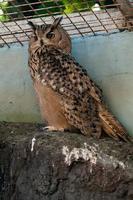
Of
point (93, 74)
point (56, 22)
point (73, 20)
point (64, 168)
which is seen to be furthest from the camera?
point (73, 20)

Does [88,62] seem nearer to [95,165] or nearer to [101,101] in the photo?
[101,101]

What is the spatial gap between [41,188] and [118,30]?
1.47m

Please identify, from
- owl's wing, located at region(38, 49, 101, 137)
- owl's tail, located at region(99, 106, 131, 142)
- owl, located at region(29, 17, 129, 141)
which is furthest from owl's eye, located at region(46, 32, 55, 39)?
owl's tail, located at region(99, 106, 131, 142)

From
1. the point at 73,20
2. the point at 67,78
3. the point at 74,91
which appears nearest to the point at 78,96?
the point at 74,91

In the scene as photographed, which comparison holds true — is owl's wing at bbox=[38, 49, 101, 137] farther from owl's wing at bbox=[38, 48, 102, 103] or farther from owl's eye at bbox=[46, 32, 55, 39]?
owl's eye at bbox=[46, 32, 55, 39]

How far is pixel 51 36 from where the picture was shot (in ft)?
17.8

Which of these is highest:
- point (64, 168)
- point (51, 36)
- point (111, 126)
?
point (51, 36)

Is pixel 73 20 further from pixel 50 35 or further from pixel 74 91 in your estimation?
pixel 74 91

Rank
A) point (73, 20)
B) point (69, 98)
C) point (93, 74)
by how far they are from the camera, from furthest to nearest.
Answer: point (73, 20), point (93, 74), point (69, 98)

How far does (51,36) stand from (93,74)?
0.42 m

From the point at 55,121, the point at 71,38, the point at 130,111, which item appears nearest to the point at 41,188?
the point at 55,121

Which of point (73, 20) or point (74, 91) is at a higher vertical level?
point (73, 20)

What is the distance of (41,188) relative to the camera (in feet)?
15.7

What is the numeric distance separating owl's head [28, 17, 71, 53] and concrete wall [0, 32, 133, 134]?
0.16m
